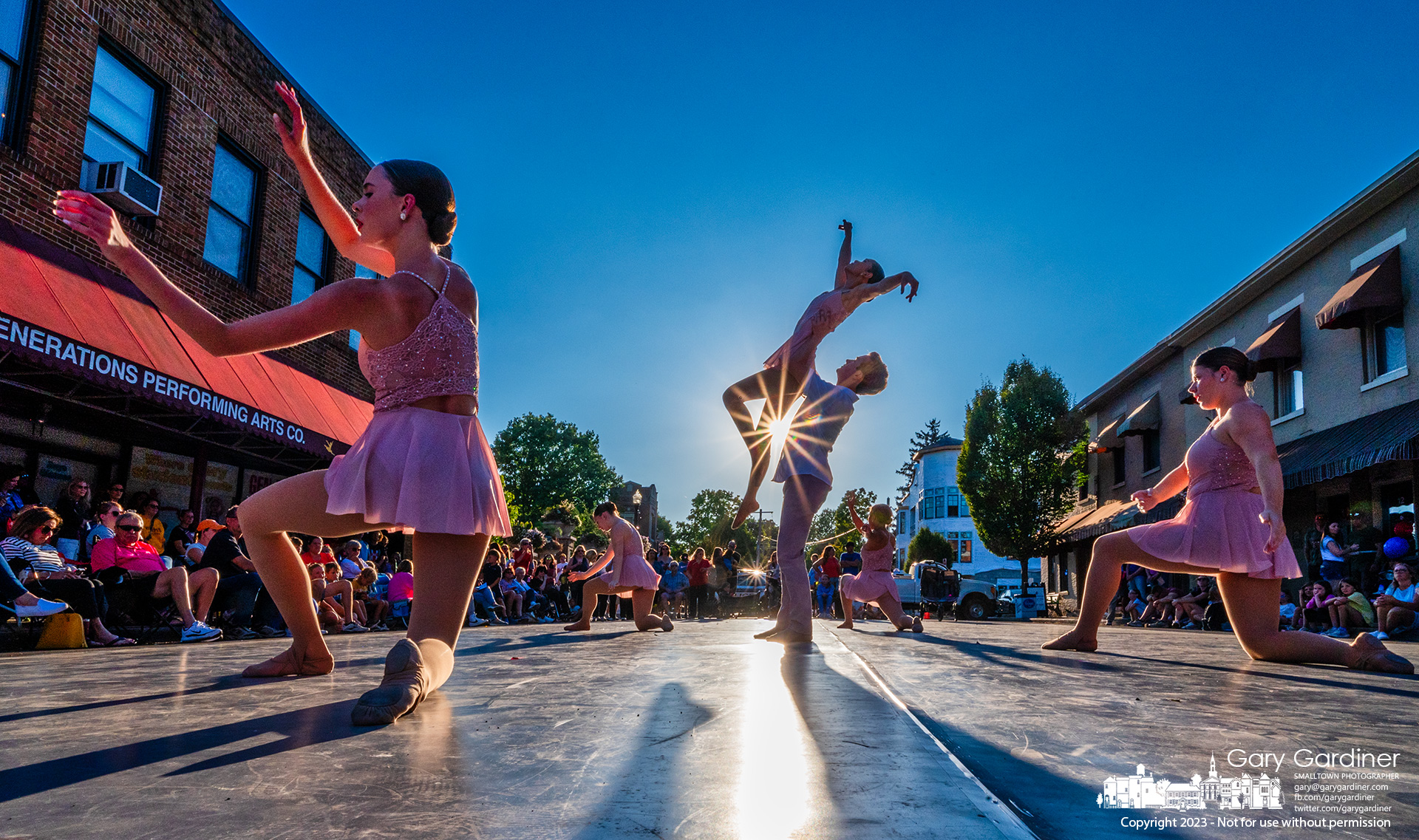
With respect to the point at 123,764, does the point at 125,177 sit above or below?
above

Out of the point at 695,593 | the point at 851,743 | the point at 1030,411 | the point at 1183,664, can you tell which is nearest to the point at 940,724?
the point at 851,743

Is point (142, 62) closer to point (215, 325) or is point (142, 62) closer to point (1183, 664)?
point (215, 325)

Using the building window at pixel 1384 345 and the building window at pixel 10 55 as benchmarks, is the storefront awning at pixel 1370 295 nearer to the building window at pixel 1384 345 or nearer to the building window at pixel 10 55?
the building window at pixel 1384 345

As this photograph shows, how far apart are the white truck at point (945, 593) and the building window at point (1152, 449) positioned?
20.4 feet

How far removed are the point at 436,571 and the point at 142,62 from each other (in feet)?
39.1

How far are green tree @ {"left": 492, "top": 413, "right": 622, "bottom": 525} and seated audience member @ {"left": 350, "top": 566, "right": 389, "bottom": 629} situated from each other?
50733mm

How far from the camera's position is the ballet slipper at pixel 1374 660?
3.85m

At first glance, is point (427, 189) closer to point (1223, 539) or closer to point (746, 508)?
point (746, 508)

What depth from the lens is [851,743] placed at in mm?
1601

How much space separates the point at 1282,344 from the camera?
58.6 feet

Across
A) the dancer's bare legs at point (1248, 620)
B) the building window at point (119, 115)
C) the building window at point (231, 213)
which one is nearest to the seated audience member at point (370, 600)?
the building window at point (231, 213)

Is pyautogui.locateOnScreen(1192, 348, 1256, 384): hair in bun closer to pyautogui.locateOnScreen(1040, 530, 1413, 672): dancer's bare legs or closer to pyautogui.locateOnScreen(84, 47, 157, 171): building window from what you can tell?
pyautogui.locateOnScreen(1040, 530, 1413, 672): dancer's bare legs

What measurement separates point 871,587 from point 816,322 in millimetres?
4467

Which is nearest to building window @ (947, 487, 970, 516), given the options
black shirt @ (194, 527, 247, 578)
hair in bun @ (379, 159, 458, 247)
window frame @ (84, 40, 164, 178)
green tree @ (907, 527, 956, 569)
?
green tree @ (907, 527, 956, 569)
